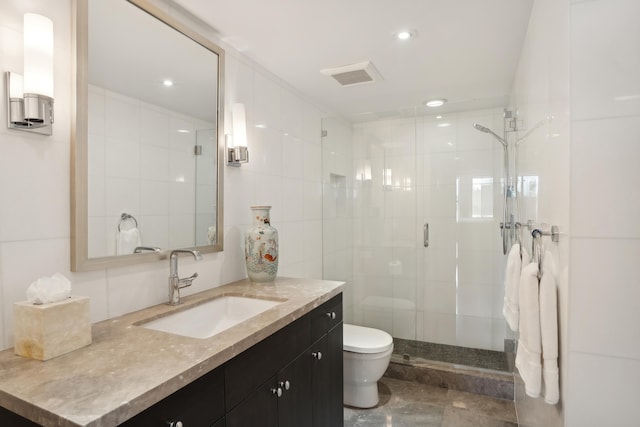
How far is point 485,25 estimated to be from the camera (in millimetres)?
1743

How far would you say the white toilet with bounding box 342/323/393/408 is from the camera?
2330 mm

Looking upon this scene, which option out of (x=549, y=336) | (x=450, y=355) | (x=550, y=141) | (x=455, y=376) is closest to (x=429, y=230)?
(x=450, y=355)

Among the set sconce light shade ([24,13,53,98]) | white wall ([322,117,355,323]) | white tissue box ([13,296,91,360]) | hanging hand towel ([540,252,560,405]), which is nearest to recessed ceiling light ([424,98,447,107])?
white wall ([322,117,355,323])

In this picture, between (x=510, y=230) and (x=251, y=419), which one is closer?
(x=251, y=419)

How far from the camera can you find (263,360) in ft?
3.96

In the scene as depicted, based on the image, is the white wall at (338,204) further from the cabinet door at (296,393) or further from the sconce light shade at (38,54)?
the sconce light shade at (38,54)

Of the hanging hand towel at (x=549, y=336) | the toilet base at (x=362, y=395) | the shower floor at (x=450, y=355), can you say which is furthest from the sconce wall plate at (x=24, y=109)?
the shower floor at (x=450, y=355)

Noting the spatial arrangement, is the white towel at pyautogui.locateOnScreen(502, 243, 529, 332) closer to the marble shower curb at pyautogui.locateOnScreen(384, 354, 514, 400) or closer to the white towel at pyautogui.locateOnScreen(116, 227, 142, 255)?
the marble shower curb at pyautogui.locateOnScreen(384, 354, 514, 400)

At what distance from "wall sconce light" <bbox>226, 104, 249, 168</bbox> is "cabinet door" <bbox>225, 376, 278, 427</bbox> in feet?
3.67

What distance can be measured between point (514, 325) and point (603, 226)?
0.83 meters

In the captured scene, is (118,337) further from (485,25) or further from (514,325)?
(485,25)

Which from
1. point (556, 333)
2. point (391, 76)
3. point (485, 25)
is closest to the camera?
point (556, 333)

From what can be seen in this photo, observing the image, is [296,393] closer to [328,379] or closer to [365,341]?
[328,379]

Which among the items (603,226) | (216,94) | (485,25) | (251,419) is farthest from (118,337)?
(485,25)
